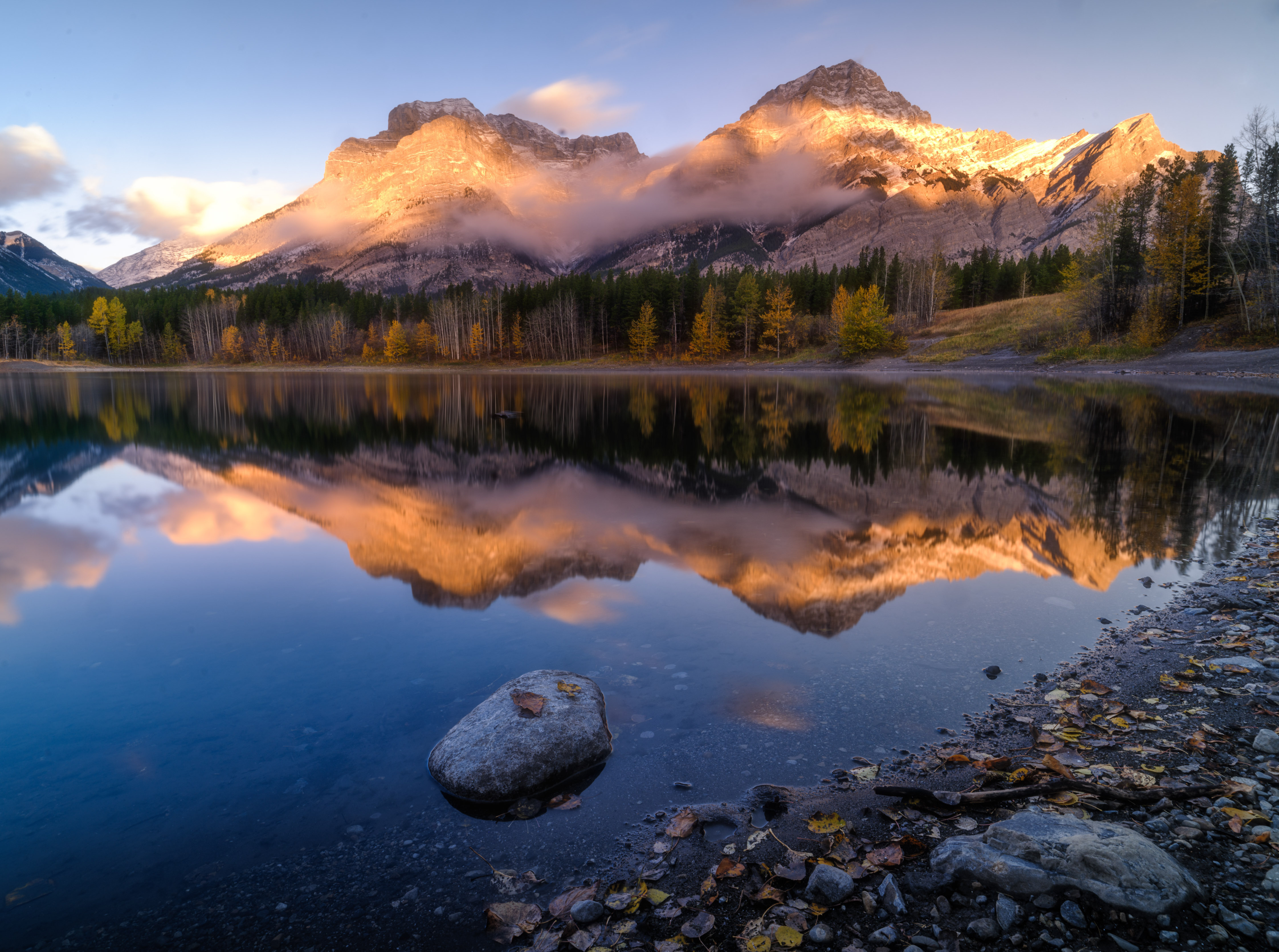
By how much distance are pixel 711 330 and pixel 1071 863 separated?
119m

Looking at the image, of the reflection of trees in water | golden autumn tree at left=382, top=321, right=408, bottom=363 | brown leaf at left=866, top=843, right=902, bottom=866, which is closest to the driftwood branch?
brown leaf at left=866, top=843, right=902, bottom=866

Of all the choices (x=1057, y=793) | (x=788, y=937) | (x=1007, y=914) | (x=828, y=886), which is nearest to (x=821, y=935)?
(x=788, y=937)

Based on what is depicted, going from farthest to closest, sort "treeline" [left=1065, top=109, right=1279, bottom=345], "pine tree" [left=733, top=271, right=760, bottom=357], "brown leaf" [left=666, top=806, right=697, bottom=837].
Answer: "pine tree" [left=733, top=271, right=760, bottom=357] → "treeline" [left=1065, top=109, right=1279, bottom=345] → "brown leaf" [left=666, top=806, right=697, bottom=837]

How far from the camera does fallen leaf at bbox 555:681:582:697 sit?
23.6 feet

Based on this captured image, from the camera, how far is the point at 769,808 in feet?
18.5

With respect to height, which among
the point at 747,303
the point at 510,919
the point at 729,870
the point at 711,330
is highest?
the point at 747,303

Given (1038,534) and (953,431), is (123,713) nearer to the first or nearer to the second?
(1038,534)

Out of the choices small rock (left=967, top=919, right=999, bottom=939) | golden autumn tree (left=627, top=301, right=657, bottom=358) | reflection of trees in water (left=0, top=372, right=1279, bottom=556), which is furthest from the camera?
golden autumn tree (left=627, top=301, right=657, bottom=358)

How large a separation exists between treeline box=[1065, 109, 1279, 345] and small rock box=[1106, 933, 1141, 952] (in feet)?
249

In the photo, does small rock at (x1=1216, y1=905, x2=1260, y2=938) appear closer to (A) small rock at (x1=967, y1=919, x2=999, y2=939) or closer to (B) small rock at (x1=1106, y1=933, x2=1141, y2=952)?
(B) small rock at (x1=1106, y1=933, x2=1141, y2=952)

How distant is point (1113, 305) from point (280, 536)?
93808mm

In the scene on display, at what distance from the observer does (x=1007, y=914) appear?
12.9 ft

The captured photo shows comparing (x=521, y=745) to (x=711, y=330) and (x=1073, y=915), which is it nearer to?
(x=1073, y=915)

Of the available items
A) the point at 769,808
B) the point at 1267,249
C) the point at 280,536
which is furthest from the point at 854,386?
the point at 769,808
